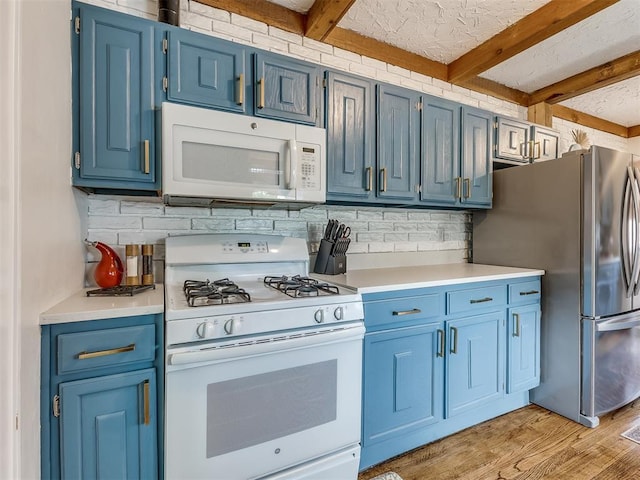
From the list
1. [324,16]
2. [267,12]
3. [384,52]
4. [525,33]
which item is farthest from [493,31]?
[267,12]

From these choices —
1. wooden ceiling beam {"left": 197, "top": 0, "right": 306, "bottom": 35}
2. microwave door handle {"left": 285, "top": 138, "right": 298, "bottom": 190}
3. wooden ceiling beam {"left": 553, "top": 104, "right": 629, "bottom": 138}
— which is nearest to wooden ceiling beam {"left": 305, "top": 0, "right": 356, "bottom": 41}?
wooden ceiling beam {"left": 197, "top": 0, "right": 306, "bottom": 35}

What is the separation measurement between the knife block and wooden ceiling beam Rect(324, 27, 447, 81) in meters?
1.39

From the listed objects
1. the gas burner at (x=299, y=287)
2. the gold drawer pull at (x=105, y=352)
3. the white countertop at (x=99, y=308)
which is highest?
the gas burner at (x=299, y=287)

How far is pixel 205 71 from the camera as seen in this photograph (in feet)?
5.19

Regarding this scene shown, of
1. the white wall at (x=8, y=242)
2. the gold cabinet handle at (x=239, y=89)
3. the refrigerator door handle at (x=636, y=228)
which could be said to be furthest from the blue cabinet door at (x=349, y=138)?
the refrigerator door handle at (x=636, y=228)

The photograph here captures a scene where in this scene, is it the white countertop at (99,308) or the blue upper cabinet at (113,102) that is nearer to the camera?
the white countertop at (99,308)

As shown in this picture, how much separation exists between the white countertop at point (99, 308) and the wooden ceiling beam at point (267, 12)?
168cm

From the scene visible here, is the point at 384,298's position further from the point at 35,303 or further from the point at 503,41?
the point at 503,41

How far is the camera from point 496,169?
9.15 ft

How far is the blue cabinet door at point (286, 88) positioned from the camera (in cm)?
168

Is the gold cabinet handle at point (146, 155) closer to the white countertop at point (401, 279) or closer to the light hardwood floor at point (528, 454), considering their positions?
the white countertop at point (401, 279)

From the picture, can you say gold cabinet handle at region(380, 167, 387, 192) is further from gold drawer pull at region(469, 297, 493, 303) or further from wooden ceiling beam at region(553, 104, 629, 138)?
wooden ceiling beam at region(553, 104, 629, 138)

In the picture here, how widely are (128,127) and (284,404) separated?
138cm

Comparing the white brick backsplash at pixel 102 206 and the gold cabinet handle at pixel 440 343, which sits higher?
the white brick backsplash at pixel 102 206
